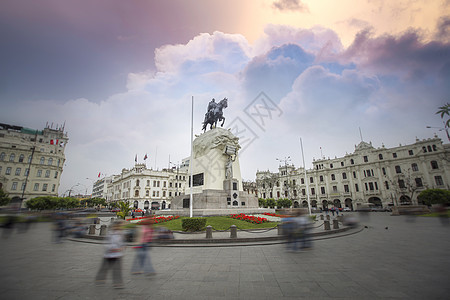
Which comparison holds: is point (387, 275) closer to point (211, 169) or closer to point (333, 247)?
point (333, 247)

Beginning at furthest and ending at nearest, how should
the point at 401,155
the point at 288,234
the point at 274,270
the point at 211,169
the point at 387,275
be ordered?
the point at 401,155
the point at 211,169
the point at 288,234
the point at 274,270
the point at 387,275

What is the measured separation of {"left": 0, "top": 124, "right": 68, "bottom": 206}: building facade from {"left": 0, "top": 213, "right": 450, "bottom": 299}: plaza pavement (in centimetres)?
3799

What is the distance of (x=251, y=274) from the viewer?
634cm

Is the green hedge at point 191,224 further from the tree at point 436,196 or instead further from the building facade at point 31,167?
the tree at point 436,196

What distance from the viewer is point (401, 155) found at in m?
52.4

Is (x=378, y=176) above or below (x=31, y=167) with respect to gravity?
below

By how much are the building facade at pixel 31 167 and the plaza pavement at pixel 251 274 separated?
37991mm

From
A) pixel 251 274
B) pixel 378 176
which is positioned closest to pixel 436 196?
pixel 378 176

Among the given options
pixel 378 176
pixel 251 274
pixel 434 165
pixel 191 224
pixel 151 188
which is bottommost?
pixel 251 274

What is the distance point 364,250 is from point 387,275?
146 inches

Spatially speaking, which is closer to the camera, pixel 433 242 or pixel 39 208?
pixel 433 242

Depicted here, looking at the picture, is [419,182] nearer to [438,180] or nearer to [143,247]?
[438,180]

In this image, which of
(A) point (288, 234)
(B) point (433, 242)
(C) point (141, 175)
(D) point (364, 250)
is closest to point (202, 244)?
(A) point (288, 234)

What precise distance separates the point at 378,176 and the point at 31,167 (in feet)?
283
